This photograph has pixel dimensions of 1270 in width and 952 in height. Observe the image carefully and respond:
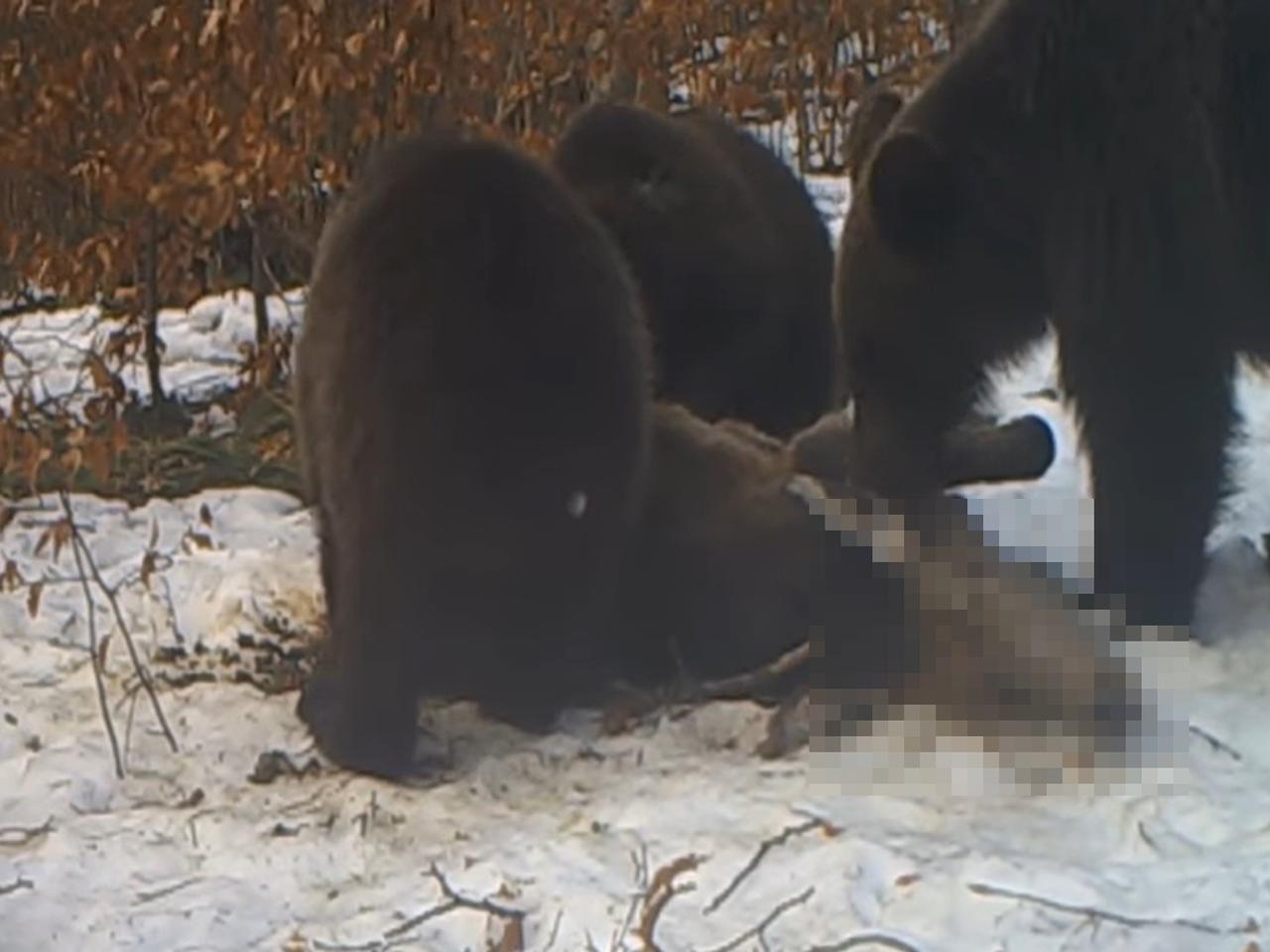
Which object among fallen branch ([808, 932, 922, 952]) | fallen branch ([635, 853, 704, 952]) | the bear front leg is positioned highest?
the bear front leg

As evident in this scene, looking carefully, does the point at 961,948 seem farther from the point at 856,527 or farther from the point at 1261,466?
the point at 1261,466

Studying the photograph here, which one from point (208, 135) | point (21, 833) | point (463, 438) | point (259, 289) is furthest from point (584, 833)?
point (259, 289)

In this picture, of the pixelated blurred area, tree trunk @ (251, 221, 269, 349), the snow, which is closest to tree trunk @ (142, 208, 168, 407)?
tree trunk @ (251, 221, 269, 349)

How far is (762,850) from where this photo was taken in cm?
402

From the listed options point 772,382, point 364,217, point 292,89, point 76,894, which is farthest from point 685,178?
point 76,894

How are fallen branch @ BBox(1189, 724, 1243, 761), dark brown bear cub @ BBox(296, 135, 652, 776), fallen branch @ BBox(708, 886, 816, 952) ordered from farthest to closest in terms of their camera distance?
dark brown bear cub @ BBox(296, 135, 652, 776), fallen branch @ BBox(1189, 724, 1243, 761), fallen branch @ BBox(708, 886, 816, 952)

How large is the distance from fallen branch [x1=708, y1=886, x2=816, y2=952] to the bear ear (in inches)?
64.5

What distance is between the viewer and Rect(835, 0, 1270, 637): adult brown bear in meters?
4.83

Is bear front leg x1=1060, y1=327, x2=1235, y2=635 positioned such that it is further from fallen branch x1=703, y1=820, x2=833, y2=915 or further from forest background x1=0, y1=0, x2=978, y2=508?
forest background x1=0, y1=0, x2=978, y2=508

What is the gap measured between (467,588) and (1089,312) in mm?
1385

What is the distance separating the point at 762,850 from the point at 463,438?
104cm

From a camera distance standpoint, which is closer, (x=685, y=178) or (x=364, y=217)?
(x=364, y=217)

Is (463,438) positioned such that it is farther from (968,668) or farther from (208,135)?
(208,135)

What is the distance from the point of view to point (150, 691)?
4848 mm
